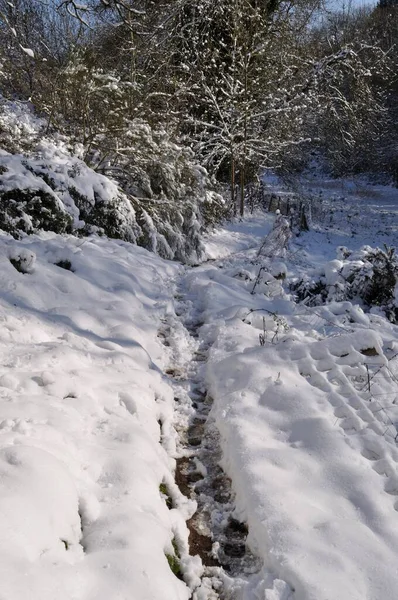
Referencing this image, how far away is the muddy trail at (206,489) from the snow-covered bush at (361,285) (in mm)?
3107

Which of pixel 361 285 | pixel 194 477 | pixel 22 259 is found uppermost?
pixel 22 259

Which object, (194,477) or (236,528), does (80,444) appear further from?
(236,528)

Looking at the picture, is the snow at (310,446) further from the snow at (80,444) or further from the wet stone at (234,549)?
the snow at (80,444)

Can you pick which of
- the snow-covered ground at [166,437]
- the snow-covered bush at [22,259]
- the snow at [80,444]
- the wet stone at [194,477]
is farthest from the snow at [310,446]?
the snow-covered bush at [22,259]

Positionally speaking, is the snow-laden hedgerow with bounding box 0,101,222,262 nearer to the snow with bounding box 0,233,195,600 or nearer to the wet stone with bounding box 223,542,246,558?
the snow with bounding box 0,233,195,600

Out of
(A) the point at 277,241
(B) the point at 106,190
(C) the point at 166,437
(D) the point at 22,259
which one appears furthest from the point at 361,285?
(D) the point at 22,259

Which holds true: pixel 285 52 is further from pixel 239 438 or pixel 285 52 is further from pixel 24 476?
pixel 24 476

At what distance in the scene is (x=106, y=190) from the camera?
7.19 m

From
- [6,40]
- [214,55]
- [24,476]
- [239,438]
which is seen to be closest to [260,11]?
[214,55]

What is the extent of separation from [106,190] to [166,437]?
4.95m

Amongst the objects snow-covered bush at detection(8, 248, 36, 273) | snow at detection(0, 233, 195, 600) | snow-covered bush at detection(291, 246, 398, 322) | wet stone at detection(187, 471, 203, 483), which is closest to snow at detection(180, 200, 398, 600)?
wet stone at detection(187, 471, 203, 483)

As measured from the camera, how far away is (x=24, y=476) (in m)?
1.97

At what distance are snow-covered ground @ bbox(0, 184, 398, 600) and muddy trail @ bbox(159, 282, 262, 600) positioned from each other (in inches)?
1.9

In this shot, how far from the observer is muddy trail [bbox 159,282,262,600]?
7.52 ft
